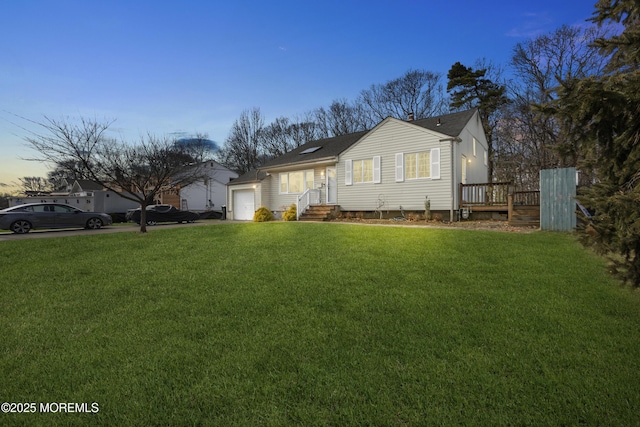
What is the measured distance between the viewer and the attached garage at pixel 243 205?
22800 mm

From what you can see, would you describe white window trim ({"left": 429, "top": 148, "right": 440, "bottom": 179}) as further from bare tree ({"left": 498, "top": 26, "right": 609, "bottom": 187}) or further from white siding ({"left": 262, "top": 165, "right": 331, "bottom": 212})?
bare tree ({"left": 498, "top": 26, "right": 609, "bottom": 187})

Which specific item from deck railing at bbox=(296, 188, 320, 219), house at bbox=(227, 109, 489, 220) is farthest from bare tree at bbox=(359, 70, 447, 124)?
deck railing at bbox=(296, 188, 320, 219)

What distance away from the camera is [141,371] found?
246 centimetres

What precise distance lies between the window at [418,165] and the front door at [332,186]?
3989 millimetres

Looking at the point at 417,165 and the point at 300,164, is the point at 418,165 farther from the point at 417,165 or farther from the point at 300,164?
the point at 300,164

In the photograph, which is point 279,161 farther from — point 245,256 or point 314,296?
point 314,296

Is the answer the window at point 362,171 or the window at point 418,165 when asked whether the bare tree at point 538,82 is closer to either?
the window at point 418,165

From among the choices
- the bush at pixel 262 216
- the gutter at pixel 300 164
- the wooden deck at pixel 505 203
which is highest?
the gutter at pixel 300 164

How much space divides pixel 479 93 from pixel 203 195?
27.7m

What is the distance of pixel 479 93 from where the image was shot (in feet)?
85.3

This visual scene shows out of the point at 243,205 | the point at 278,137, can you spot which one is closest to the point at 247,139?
the point at 278,137

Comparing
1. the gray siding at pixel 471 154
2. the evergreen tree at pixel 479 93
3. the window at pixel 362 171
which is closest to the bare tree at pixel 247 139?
the evergreen tree at pixel 479 93

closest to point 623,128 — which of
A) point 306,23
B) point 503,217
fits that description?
point 503,217

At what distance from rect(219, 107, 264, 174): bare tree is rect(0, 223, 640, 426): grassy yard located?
110ft
